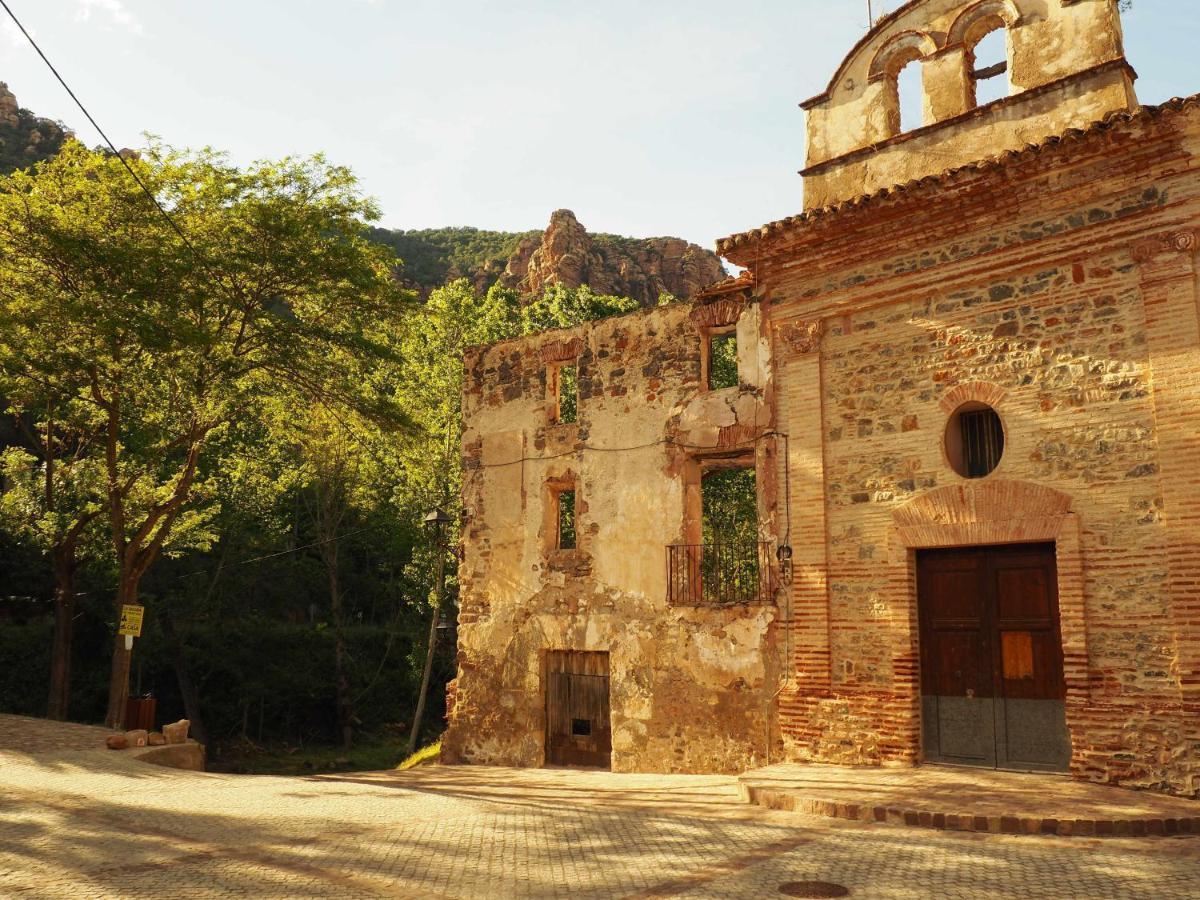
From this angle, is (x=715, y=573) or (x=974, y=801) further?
(x=715, y=573)

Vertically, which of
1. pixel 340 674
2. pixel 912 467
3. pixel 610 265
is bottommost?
pixel 340 674

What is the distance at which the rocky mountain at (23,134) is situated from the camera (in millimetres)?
44000

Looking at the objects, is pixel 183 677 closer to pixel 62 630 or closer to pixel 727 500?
pixel 62 630

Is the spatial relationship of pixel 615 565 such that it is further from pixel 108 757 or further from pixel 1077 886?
pixel 1077 886

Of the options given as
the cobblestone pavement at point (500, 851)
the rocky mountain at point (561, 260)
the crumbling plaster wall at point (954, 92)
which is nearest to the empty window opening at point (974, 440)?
the crumbling plaster wall at point (954, 92)

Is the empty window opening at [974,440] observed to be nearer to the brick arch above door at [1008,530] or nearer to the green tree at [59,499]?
the brick arch above door at [1008,530]

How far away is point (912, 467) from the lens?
35.7 ft

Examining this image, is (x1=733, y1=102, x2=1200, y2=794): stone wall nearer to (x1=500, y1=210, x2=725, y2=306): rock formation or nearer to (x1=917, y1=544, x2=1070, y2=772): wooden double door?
(x1=917, y1=544, x2=1070, y2=772): wooden double door

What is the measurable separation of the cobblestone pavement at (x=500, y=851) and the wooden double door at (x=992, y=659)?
7.78 ft

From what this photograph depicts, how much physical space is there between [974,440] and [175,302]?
39.9ft

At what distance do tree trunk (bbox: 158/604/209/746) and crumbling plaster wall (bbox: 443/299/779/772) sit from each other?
13883 millimetres

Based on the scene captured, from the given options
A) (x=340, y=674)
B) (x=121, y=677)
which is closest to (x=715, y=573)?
(x=121, y=677)

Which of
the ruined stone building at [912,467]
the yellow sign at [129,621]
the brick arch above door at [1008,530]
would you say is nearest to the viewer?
the ruined stone building at [912,467]

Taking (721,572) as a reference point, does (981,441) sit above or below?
above
